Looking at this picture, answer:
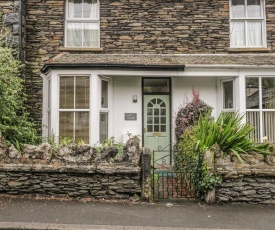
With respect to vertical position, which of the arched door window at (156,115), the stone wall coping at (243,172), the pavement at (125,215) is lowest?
the pavement at (125,215)

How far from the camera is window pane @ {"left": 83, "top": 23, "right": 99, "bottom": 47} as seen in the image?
10.1 metres

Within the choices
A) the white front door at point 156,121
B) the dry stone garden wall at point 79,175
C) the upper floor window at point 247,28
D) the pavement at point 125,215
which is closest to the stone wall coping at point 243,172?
the pavement at point 125,215

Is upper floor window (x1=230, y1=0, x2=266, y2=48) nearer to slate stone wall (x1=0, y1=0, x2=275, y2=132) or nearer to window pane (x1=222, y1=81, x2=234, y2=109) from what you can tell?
slate stone wall (x1=0, y1=0, x2=275, y2=132)

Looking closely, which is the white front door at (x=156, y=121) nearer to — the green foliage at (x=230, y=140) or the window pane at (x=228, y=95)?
the window pane at (x=228, y=95)

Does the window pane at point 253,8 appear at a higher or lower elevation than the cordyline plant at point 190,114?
higher

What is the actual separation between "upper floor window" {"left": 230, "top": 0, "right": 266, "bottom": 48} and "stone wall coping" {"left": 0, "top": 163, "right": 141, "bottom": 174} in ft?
21.9

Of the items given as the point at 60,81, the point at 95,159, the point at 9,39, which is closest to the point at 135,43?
the point at 60,81

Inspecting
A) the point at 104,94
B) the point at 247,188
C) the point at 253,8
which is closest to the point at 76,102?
the point at 104,94

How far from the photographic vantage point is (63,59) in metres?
8.97

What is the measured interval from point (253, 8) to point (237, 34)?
3.68 feet

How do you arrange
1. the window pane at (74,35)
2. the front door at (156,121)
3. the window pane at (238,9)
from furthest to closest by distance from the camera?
the window pane at (238,9) → the window pane at (74,35) → the front door at (156,121)

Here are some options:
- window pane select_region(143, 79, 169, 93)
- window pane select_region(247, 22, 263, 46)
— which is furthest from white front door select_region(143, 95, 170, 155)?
window pane select_region(247, 22, 263, 46)

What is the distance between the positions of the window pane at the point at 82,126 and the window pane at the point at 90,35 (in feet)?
9.42

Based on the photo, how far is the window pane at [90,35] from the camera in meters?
10.1
